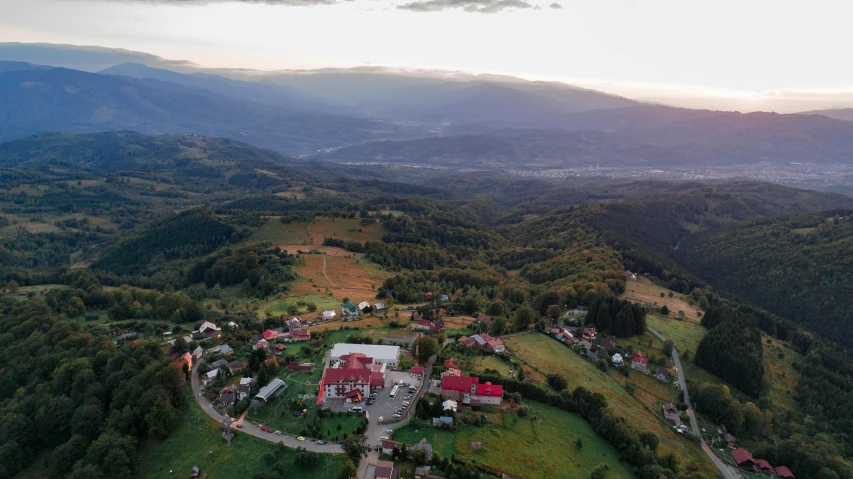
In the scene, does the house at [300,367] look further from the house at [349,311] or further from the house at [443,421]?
the house at [349,311]

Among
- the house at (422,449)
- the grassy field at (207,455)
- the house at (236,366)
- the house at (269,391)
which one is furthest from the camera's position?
the house at (236,366)

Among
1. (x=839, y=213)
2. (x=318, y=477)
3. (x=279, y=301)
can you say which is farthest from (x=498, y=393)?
(x=839, y=213)

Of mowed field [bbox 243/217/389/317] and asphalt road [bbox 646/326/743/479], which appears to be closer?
asphalt road [bbox 646/326/743/479]

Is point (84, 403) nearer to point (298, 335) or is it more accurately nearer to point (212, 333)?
point (212, 333)

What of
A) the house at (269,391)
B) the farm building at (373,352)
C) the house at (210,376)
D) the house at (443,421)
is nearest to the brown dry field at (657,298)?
the farm building at (373,352)

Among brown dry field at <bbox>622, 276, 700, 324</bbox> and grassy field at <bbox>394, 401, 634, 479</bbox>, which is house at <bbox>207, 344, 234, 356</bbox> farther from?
brown dry field at <bbox>622, 276, 700, 324</bbox>

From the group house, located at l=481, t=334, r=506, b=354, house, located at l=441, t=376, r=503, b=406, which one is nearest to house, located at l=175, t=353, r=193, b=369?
house, located at l=441, t=376, r=503, b=406

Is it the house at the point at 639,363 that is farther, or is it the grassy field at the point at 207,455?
the house at the point at 639,363

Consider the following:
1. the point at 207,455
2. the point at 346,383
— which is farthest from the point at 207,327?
the point at 346,383
